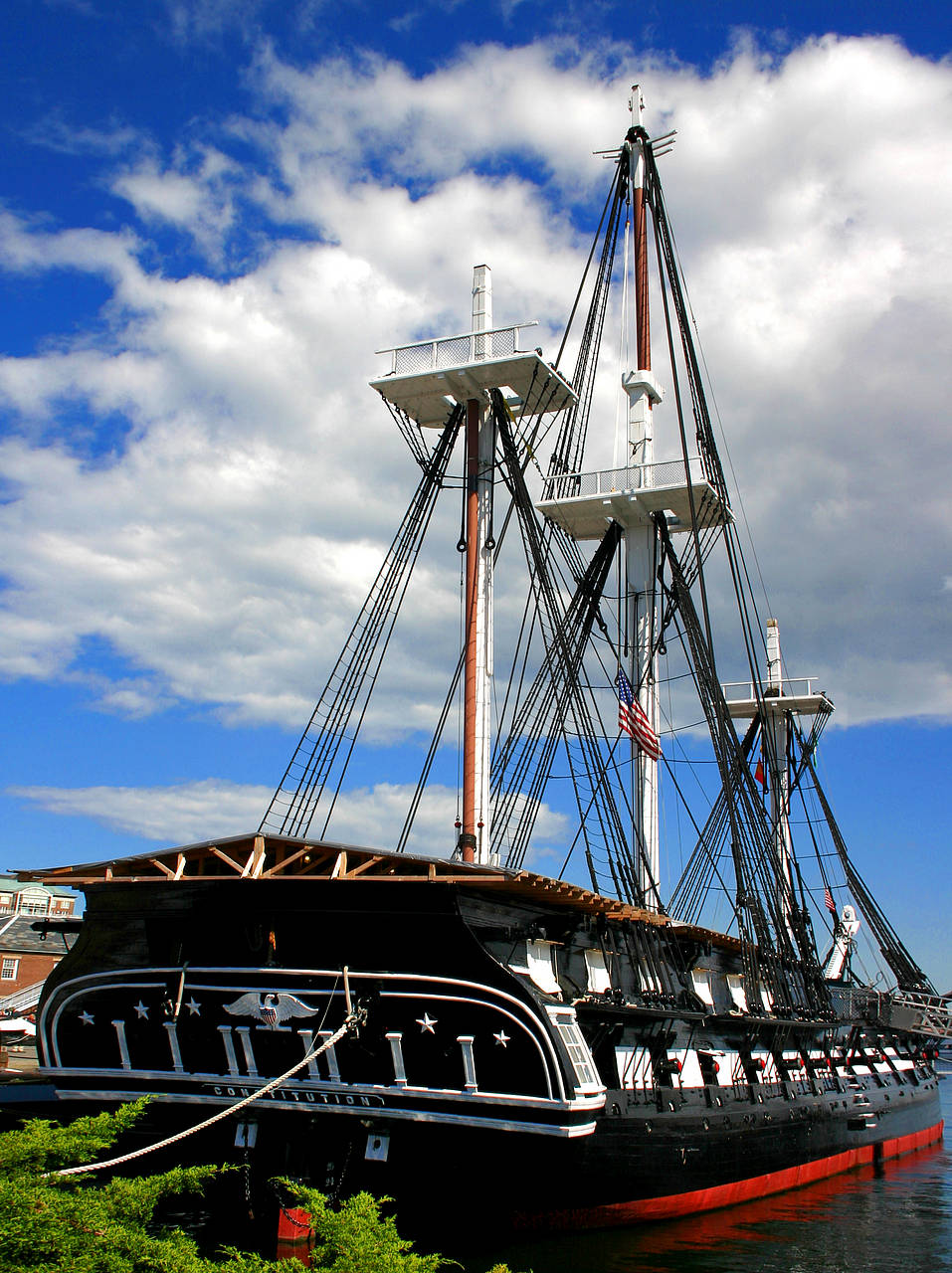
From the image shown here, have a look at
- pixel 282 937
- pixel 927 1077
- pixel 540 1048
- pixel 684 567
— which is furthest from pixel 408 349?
pixel 927 1077

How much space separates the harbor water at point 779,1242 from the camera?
1638cm

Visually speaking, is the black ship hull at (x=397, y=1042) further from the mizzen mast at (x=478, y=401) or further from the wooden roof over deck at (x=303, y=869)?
the mizzen mast at (x=478, y=401)

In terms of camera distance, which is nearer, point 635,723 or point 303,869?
point 303,869

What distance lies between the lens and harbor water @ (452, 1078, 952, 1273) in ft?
53.7

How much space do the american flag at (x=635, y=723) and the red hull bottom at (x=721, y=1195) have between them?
12.4 meters

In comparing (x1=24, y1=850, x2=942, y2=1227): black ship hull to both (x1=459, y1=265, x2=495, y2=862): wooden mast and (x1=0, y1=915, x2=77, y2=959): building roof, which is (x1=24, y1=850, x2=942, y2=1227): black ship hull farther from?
(x1=0, y1=915, x2=77, y2=959): building roof

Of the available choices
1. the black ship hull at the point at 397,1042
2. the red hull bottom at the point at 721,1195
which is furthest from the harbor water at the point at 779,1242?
the black ship hull at the point at 397,1042

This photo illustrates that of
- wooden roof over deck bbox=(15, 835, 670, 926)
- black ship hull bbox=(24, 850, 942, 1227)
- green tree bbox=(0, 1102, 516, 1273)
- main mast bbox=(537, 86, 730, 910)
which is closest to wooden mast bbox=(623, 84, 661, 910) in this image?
main mast bbox=(537, 86, 730, 910)

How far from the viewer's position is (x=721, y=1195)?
70.3ft

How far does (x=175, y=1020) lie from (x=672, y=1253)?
30.3 feet

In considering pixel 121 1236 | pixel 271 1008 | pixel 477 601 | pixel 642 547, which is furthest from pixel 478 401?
pixel 121 1236

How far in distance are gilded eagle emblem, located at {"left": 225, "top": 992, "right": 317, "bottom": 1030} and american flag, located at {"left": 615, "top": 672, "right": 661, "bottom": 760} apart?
59.7ft

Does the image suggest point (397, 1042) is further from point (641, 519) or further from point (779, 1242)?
point (641, 519)

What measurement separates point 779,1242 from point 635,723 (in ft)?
54.2
